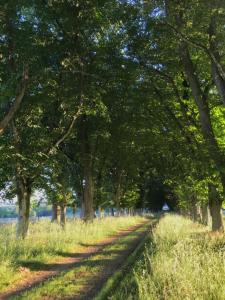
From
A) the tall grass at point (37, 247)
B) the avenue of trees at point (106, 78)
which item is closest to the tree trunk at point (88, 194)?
the avenue of trees at point (106, 78)

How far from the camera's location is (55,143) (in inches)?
872

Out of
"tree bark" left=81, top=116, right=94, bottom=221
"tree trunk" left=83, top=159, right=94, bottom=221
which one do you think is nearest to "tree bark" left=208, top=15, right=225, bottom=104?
"tree bark" left=81, top=116, right=94, bottom=221

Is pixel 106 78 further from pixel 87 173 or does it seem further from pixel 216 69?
pixel 87 173

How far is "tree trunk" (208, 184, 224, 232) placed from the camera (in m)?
23.0

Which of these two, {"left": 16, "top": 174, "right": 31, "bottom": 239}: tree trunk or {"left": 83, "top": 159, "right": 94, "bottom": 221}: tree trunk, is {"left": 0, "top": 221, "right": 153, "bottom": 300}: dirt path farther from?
{"left": 83, "top": 159, "right": 94, "bottom": 221}: tree trunk

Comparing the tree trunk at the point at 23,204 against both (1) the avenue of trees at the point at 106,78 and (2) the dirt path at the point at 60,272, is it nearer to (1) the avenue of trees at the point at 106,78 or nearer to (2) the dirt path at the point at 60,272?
(1) the avenue of trees at the point at 106,78

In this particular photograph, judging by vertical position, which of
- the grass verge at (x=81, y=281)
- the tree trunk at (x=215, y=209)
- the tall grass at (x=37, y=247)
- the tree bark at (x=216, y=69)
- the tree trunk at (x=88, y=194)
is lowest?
the grass verge at (x=81, y=281)

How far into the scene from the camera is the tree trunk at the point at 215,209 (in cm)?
2298

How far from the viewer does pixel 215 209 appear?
2417 centimetres

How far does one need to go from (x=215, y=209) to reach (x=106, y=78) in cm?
887

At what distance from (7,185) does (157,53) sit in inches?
379

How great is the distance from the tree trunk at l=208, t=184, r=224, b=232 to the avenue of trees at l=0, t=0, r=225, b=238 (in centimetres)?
5

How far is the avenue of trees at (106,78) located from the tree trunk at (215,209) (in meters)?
0.05

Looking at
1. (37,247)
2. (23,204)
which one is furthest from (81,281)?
(23,204)
